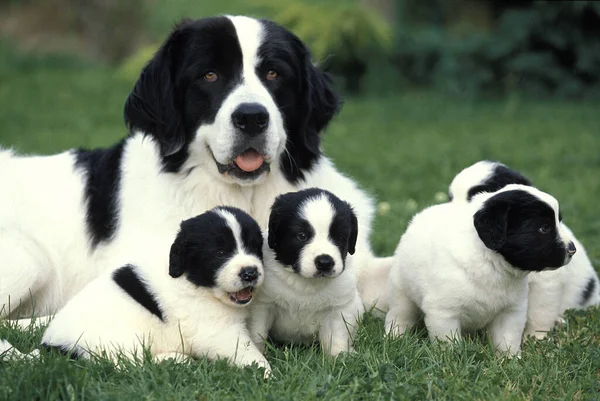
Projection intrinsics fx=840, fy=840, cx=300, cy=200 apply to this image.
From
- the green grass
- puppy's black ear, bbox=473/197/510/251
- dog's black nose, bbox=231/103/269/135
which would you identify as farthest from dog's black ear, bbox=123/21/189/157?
puppy's black ear, bbox=473/197/510/251

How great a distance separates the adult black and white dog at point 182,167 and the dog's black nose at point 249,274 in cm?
78

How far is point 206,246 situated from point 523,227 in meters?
1.54

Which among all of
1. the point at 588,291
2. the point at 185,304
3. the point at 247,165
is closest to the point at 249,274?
the point at 185,304

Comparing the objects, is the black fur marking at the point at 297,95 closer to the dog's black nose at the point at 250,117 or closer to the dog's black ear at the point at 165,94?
the dog's black nose at the point at 250,117

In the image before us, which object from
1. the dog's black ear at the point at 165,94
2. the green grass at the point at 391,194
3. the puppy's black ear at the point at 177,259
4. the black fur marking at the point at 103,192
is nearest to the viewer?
the green grass at the point at 391,194

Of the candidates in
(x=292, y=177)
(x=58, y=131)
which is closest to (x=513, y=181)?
(x=292, y=177)

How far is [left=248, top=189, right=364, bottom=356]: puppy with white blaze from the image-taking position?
13.1 ft

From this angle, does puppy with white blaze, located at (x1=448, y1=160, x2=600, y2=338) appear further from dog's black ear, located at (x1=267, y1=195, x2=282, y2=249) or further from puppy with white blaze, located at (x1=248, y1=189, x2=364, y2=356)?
dog's black ear, located at (x1=267, y1=195, x2=282, y2=249)

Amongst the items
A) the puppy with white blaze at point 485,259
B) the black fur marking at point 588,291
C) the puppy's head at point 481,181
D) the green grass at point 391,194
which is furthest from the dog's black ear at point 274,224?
the black fur marking at point 588,291

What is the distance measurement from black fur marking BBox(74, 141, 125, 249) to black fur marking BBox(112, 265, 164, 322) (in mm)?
935

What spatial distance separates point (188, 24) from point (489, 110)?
9751 mm

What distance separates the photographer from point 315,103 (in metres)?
5.07

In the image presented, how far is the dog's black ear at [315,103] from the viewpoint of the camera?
5.00m

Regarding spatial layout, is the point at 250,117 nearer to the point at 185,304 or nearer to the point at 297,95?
the point at 297,95
